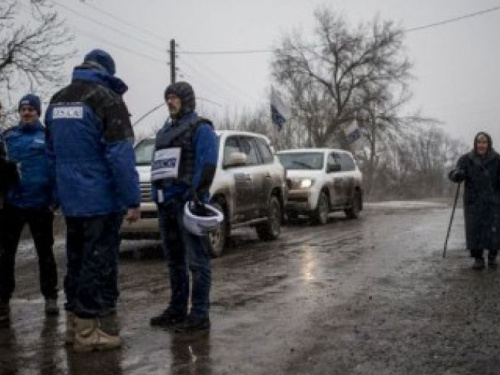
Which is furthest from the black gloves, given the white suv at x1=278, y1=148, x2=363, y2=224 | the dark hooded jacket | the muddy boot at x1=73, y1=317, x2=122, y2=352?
the white suv at x1=278, y1=148, x2=363, y2=224

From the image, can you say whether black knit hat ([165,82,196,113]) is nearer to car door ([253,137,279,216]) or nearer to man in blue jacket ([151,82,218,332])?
man in blue jacket ([151,82,218,332])

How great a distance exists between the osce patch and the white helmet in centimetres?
119

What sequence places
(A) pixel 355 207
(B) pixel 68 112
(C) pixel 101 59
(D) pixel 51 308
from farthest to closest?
(A) pixel 355 207 < (D) pixel 51 308 < (C) pixel 101 59 < (B) pixel 68 112

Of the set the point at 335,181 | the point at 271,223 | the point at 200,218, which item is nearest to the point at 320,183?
the point at 335,181

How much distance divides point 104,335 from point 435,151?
4071 inches

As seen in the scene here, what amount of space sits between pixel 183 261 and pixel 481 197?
16.3 ft

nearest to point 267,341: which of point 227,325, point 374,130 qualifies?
point 227,325

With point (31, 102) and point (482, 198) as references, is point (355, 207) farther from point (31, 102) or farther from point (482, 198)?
point (31, 102)

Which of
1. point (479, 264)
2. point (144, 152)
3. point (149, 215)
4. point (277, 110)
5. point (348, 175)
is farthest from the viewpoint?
point (277, 110)

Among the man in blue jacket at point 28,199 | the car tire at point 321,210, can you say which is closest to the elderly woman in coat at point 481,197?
the man in blue jacket at point 28,199

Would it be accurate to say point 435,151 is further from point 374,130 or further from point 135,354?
point 135,354

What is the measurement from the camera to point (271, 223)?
12688mm

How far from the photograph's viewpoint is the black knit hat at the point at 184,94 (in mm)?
5734

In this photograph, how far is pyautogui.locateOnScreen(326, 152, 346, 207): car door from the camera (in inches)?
662
